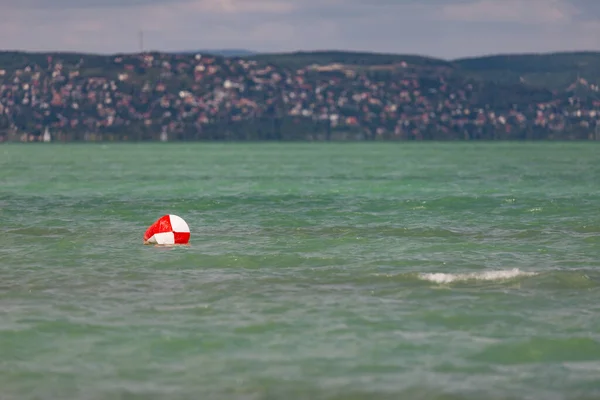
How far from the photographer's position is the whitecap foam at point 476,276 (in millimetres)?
22844

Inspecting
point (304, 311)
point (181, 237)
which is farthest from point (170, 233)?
point (304, 311)

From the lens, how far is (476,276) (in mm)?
23297

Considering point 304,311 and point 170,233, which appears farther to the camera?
point 170,233

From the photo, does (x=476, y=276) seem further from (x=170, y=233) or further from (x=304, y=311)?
(x=170, y=233)

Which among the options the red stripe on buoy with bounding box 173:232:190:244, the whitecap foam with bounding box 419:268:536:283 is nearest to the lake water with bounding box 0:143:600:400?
the whitecap foam with bounding box 419:268:536:283

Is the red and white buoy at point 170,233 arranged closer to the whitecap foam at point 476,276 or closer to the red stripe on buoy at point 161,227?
the red stripe on buoy at point 161,227

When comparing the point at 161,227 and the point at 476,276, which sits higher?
the point at 161,227

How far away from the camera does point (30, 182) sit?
77.2 metres

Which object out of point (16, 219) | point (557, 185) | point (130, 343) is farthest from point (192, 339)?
point (557, 185)

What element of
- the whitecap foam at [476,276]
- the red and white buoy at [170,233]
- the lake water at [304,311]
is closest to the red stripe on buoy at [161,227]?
the red and white buoy at [170,233]

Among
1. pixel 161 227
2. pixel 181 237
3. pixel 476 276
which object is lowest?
pixel 181 237

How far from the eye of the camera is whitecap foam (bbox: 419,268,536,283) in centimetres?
2284

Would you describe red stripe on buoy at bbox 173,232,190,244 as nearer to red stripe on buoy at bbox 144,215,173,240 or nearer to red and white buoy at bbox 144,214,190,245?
red and white buoy at bbox 144,214,190,245

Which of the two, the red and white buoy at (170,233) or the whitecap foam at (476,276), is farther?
the red and white buoy at (170,233)
